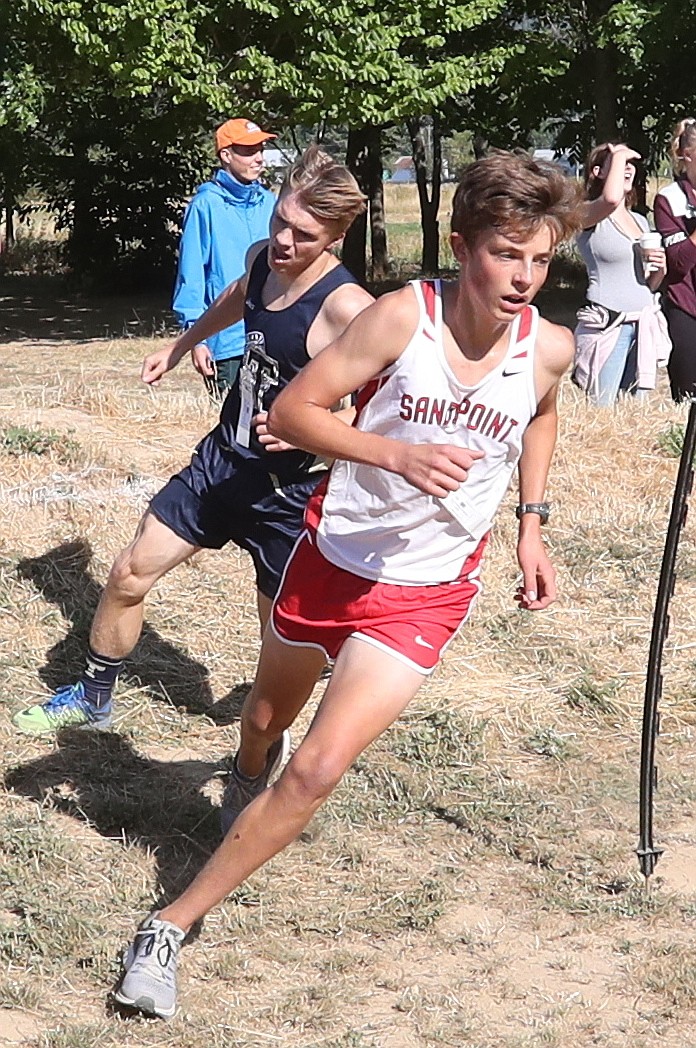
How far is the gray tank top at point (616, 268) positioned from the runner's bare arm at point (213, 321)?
472cm

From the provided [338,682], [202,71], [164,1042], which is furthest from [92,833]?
[202,71]

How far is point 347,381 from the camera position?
332 cm

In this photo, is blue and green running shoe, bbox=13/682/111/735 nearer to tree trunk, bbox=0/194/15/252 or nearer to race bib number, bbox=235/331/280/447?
race bib number, bbox=235/331/280/447

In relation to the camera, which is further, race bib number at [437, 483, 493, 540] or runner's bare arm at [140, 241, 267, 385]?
runner's bare arm at [140, 241, 267, 385]

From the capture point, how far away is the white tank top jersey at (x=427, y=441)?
3.31 meters

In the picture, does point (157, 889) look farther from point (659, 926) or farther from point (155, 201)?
point (155, 201)

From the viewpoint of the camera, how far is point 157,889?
4184 mm

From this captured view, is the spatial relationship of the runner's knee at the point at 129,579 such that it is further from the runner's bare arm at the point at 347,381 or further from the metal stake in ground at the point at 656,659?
the metal stake in ground at the point at 656,659

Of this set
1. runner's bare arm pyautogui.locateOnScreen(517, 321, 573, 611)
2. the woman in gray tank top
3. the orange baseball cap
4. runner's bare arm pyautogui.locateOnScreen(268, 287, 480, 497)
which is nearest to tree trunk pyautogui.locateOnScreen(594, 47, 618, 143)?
the woman in gray tank top

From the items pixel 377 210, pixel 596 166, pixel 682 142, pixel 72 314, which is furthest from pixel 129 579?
pixel 377 210

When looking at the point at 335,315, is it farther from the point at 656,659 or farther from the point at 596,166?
the point at 596,166

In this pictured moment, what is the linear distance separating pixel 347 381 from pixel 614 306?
6143 mm

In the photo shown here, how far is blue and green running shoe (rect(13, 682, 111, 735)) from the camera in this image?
5133mm

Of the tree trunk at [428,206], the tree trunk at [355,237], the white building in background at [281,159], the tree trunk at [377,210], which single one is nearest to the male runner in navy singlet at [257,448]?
the white building in background at [281,159]
